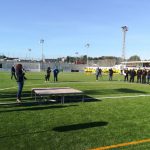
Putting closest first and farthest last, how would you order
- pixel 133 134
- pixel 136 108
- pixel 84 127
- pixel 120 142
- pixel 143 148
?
pixel 143 148 → pixel 120 142 → pixel 133 134 → pixel 84 127 → pixel 136 108

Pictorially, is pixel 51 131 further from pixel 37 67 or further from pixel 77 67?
pixel 77 67

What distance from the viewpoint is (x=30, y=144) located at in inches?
283

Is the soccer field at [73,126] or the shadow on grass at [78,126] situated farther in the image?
the shadow on grass at [78,126]

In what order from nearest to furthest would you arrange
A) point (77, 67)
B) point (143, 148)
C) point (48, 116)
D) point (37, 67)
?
point (143, 148), point (48, 116), point (37, 67), point (77, 67)

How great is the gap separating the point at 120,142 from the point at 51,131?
2.08 meters

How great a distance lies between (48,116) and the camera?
34.7ft

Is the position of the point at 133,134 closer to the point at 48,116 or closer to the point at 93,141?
the point at 93,141

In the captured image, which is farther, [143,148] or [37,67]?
[37,67]

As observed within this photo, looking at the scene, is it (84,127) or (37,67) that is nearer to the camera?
(84,127)

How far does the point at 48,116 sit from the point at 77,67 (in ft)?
246

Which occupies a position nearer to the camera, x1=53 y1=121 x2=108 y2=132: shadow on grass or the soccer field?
the soccer field

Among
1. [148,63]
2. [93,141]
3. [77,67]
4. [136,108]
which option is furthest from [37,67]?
[93,141]

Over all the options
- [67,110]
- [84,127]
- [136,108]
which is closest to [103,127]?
[84,127]

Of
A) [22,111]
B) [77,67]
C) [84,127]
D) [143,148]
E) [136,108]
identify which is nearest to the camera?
[143,148]
